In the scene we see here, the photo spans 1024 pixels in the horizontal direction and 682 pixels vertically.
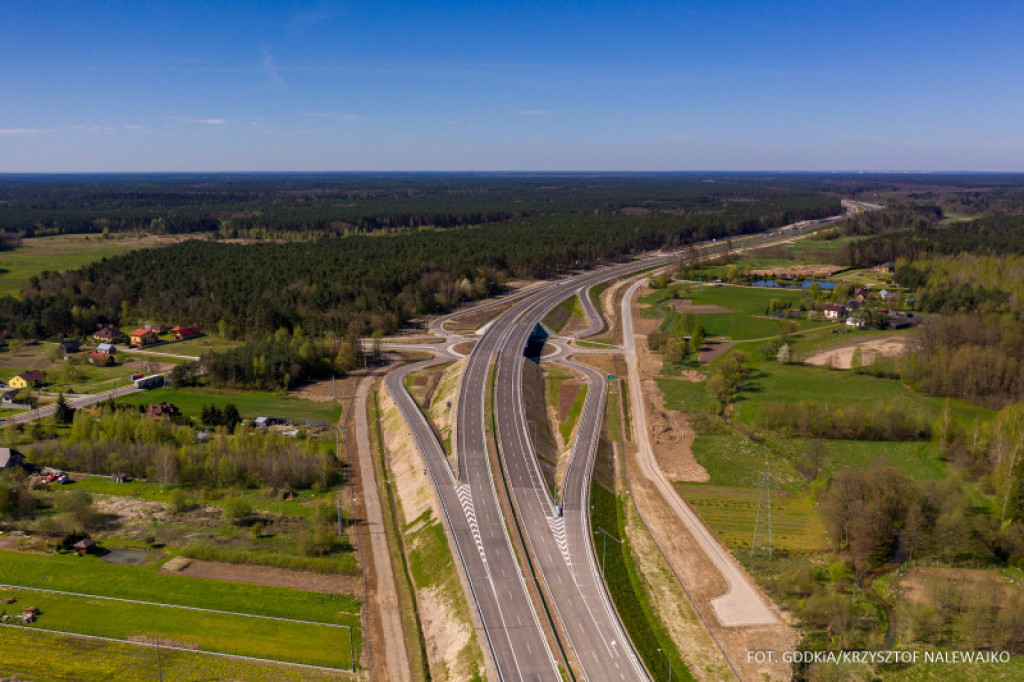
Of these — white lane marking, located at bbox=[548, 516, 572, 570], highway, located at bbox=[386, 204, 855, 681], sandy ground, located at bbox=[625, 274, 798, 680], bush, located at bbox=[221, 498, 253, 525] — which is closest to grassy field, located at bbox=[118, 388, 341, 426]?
highway, located at bbox=[386, 204, 855, 681]

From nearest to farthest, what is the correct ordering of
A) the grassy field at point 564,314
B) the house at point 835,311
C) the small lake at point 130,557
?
the small lake at point 130,557, the house at point 835,311, the grassy field at point 564,314

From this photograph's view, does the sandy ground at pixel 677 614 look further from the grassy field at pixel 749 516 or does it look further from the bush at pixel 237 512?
the bush at pixel 237 512

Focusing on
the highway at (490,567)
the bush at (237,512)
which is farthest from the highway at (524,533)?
the bush at (237,512)

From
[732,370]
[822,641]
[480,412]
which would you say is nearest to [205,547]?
[480,412]

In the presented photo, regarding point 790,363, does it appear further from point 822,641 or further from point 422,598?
point 422,598

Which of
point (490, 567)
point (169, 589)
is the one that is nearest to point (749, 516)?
point (490, 567)

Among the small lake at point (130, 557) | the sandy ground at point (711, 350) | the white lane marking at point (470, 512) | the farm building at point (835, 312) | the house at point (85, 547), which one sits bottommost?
the small lake at point (130, 557)

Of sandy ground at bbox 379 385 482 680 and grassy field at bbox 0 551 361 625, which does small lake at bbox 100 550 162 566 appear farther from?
sandy ground at bbox 379 385 482 680
